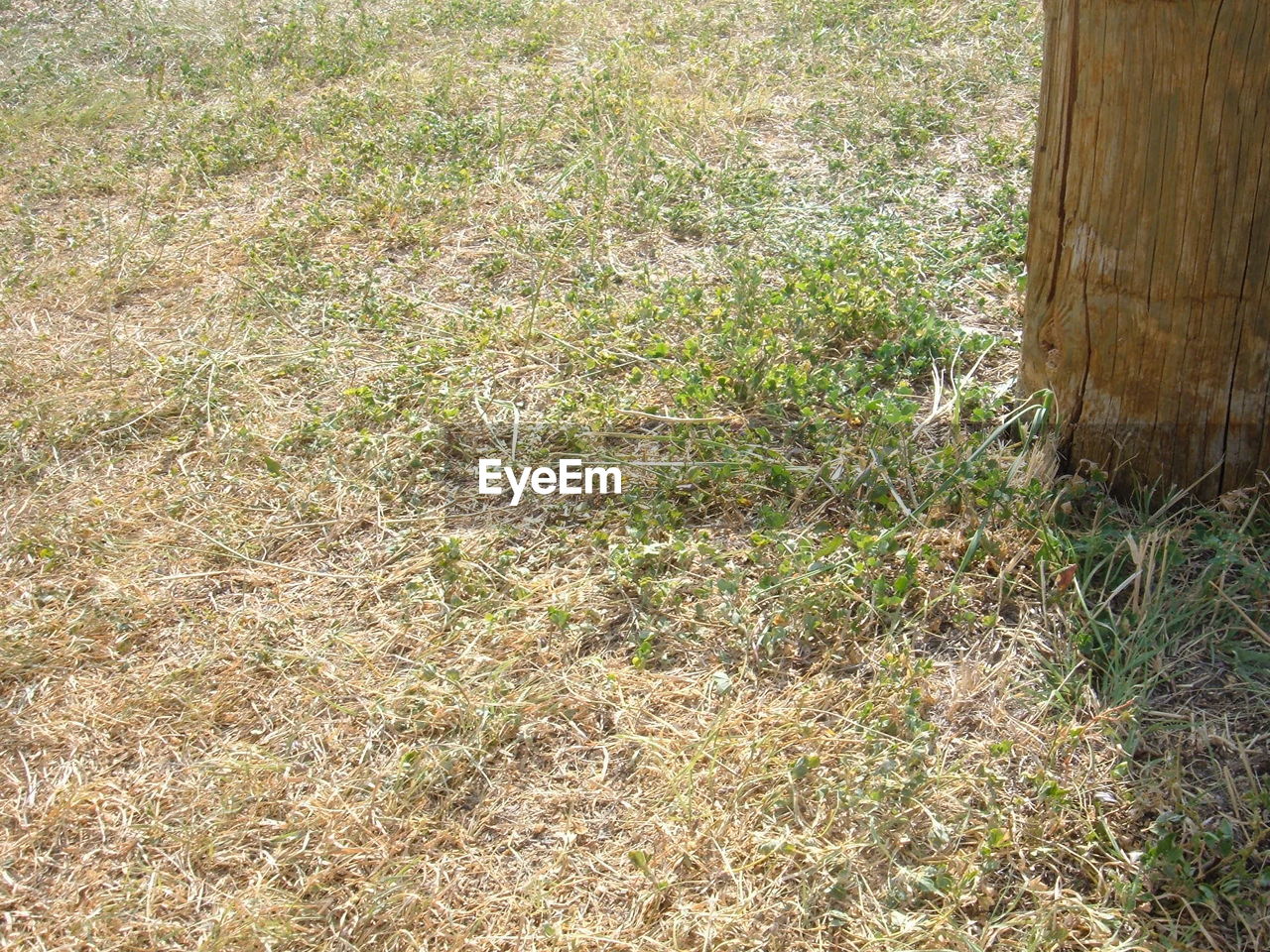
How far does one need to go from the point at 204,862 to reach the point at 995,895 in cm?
162

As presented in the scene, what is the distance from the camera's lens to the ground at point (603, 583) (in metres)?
2.37

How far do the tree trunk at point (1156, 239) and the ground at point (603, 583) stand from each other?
0.17 metres

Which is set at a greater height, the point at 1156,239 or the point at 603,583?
the point at 1156,239

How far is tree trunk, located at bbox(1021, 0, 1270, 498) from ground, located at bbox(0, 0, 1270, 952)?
0.56 feet

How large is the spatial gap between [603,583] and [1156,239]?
5.27 feet

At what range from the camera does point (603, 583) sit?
3113mm

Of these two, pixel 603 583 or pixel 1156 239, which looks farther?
pixel 603 583

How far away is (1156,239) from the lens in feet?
9.16

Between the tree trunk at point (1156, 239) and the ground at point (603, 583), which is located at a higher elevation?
the tree trunk at point (1156, 239)

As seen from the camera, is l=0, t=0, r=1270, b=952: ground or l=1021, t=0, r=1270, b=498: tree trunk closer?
l=0, t=0, r=1270, b=952: ground

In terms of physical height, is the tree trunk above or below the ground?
above

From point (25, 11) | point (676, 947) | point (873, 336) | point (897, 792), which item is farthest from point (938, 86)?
point (25, 11)

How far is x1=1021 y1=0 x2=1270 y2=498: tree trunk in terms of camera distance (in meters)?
2.61

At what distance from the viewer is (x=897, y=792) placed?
245 centimetres
